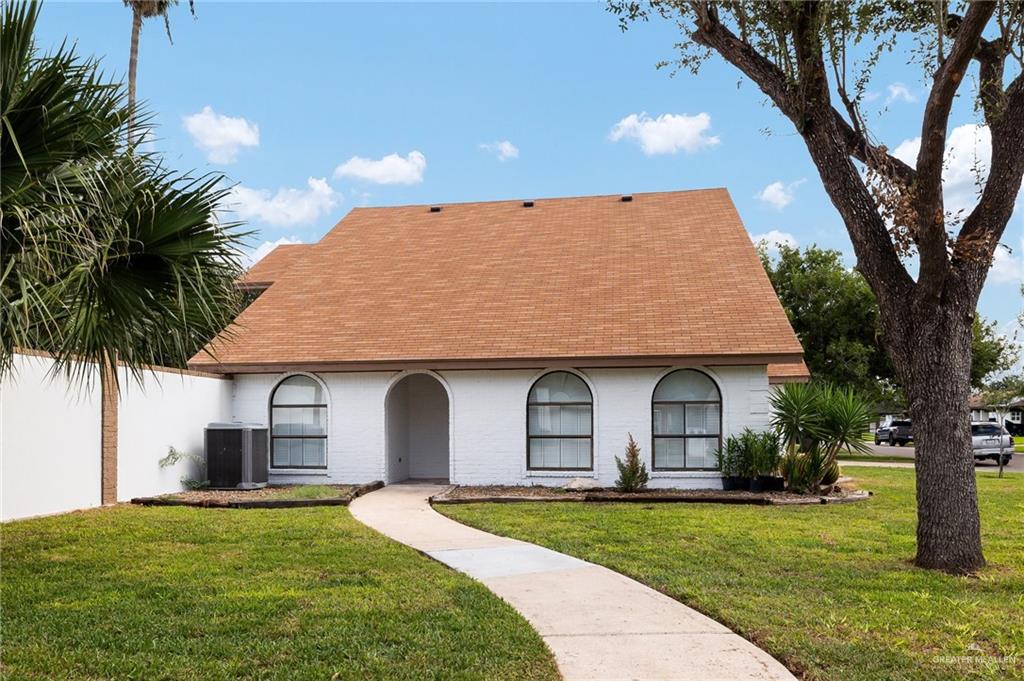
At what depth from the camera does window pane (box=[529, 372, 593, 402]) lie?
56.1 ft

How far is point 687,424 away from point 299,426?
26.3ft

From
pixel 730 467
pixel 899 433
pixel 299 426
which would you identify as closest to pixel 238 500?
pixel 299 426

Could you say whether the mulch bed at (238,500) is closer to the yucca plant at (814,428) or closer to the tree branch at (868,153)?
the yucca plant at (814,428)

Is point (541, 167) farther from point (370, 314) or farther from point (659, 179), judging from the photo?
point (370, 314)

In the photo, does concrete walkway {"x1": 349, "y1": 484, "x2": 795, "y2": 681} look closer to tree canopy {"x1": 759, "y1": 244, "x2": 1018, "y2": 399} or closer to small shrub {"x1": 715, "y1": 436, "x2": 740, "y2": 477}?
small shrub {"x1": 715, "y1": 436, "x2": 740, "y2": 477}

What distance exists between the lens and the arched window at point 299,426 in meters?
17.9

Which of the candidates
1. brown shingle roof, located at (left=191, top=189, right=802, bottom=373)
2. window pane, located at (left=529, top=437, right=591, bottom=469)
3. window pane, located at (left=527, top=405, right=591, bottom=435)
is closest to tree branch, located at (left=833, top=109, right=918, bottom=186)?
brown shingle roof, located at (left=191, top=189, right=802, bottom=373)

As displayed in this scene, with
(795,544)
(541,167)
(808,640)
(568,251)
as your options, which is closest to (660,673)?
(808,640)

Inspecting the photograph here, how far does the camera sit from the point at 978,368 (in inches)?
1487

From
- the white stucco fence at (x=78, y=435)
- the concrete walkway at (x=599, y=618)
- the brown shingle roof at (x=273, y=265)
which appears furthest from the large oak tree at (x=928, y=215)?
the brown shingle roof at (x=273, y=265)

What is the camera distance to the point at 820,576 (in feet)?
28.7

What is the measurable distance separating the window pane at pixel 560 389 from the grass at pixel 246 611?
6.59 meters

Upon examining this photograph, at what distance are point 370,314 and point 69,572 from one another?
34.9 ft

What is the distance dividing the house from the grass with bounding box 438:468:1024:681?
8.60 feet
